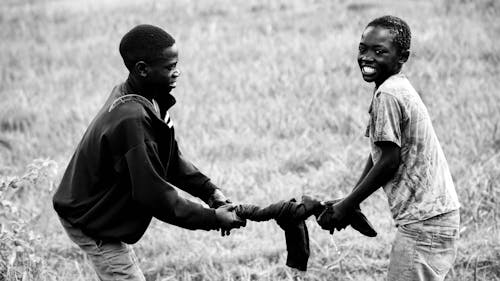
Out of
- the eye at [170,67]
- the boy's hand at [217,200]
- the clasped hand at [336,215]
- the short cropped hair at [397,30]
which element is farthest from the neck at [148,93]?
the short cropped hair at [397,30]

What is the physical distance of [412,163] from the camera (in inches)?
107

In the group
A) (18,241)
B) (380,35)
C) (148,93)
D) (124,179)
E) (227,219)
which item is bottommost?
(18,241)

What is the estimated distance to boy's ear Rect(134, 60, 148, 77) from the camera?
9.10 ft

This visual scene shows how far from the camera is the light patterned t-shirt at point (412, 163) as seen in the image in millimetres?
2684

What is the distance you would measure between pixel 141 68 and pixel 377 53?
0.97m

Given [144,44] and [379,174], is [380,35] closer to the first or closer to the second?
[379,174]

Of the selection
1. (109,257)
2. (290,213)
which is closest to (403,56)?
(290,213)

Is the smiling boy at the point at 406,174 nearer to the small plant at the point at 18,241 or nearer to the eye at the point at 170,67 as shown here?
the eye at the point at 170,67

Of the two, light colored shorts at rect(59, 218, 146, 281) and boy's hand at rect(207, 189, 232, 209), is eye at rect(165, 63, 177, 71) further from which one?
light colored shorts at rect(59, 218, 146, 281)

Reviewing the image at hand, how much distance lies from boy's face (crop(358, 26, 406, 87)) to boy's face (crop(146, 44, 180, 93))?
0.78 metres

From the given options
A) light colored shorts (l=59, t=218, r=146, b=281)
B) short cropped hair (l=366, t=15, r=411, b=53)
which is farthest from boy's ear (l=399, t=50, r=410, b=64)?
light colored shorts (l=59, t=218, r=146, b=281)

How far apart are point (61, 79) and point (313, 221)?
4.37 metres

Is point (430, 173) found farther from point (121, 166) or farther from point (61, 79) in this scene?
point (61, 79)

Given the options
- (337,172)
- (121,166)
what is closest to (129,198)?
(121,166)
